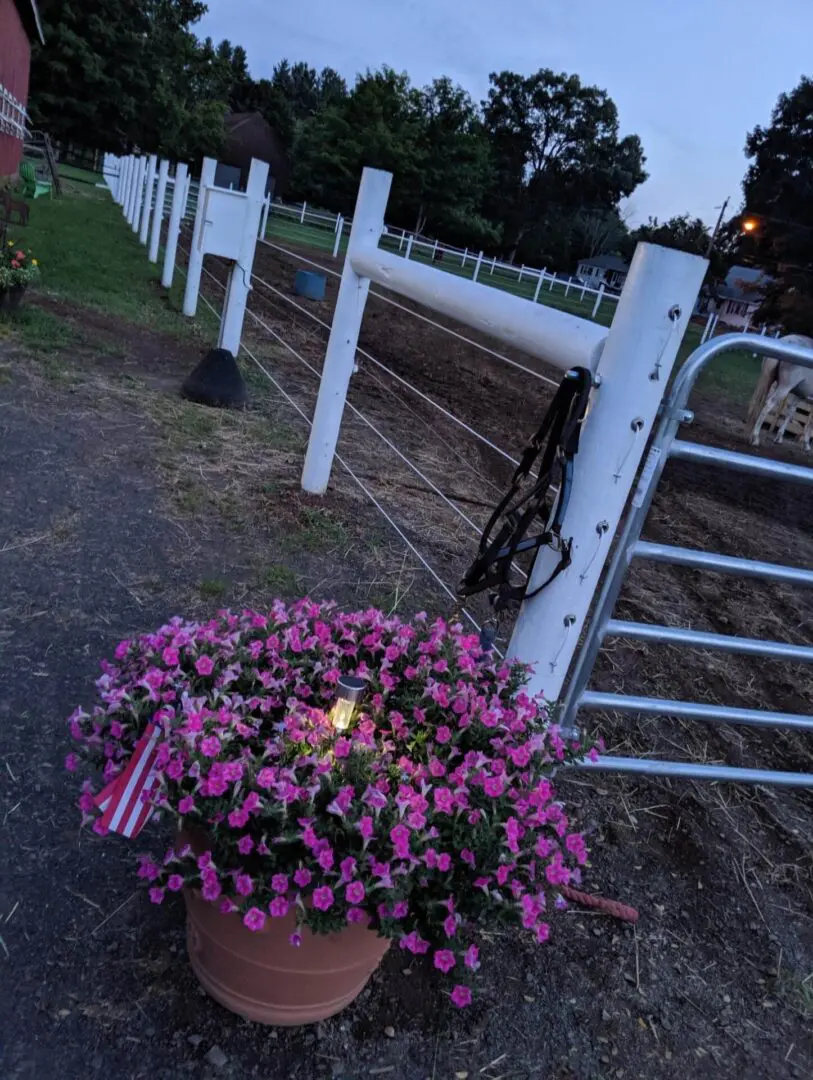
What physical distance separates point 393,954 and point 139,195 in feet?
50.1

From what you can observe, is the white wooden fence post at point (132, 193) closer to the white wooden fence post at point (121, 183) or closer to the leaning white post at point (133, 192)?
the leaning white post at point (133, 192)

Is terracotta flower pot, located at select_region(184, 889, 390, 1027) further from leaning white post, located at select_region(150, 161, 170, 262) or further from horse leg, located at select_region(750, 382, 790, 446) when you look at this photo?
leaning white post, located at select_region(150, 161, 170, 262)

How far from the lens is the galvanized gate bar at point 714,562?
2111mm

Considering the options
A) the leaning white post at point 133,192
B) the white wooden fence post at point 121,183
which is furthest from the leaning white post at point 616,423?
the white wooden fence post at point 121,183

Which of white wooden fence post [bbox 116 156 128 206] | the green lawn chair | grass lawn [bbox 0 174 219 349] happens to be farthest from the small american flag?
white wooden fence post [bbox 116 156 128 206]

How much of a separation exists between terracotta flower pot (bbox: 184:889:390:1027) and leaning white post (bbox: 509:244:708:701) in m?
0.80

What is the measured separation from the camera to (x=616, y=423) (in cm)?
180

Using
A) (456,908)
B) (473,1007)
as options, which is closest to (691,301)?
(456,908)

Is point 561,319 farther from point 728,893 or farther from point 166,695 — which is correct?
point 728,893

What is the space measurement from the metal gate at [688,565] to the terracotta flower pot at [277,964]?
0.85 m

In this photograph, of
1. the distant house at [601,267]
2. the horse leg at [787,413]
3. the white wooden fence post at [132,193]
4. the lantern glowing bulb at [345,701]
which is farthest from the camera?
the distant house at [601,267]

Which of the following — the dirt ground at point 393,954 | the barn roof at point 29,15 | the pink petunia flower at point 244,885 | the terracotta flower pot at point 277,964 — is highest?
the barn roof at point 29,15

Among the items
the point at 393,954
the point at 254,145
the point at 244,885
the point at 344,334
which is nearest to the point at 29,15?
the point at 344,334

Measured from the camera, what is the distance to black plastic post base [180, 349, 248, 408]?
18.2ft
